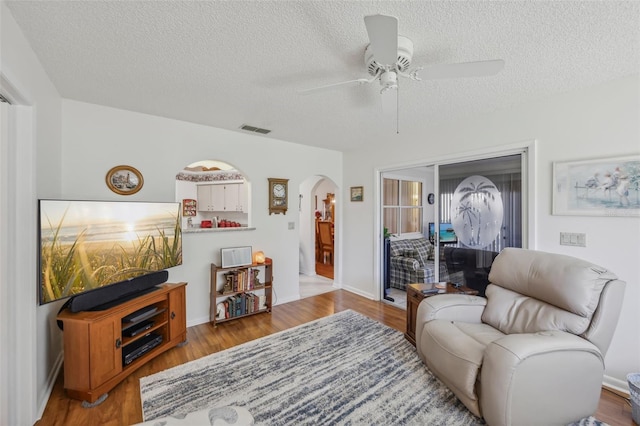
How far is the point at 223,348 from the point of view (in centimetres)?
265

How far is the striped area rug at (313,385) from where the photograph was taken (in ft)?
5.84

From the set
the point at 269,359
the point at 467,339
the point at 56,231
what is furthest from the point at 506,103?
the point at 56,231

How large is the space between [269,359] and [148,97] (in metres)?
2.68

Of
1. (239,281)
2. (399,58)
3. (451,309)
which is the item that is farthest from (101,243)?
(451,309)

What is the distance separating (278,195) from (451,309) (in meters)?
2.64

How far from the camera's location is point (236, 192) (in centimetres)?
597

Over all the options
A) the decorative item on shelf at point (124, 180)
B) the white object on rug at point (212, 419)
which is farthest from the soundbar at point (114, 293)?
the white object on rug at point (212, 419)

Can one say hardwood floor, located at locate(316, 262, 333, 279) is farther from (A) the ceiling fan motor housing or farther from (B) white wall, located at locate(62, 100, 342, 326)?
(A) the ceiling fan motor housing

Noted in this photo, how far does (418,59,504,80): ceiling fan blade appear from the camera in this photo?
143cm

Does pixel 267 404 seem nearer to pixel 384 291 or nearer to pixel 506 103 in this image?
pixel 384 291

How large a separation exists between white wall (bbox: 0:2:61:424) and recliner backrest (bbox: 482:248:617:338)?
11.0 feet

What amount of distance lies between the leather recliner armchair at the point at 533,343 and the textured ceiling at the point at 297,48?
57.0 inches

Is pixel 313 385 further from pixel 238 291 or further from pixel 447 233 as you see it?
pixel 447 233

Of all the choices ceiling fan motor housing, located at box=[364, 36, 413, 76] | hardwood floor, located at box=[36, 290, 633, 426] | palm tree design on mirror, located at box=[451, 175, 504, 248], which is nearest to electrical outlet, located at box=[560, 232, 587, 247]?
palm tree design on mirror, located at box=[451, 175, 504, 248]
